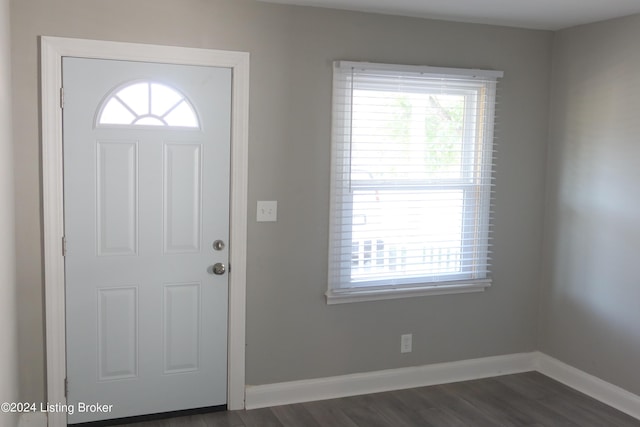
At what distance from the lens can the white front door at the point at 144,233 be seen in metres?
3.21

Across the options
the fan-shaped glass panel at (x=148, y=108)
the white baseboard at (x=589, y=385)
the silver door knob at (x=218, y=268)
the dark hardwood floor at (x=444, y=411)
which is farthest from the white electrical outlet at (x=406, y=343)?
the fan-shaped glass panel at (x=148, y=108)

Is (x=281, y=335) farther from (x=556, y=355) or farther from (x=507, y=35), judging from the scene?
(x=507, y=35)

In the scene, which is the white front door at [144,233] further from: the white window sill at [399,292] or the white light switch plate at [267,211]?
the white window sill at [399,292]

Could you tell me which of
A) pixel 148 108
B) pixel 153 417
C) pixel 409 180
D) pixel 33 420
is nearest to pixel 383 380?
pixel 409 180

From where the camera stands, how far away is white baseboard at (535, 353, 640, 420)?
3.70 metres

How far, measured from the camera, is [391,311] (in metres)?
3.95

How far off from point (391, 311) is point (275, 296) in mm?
770

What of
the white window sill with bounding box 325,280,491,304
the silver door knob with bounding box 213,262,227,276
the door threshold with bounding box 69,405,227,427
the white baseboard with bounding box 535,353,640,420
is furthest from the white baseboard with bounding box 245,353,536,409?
the silver door knob with bounding box 213,262,227,276

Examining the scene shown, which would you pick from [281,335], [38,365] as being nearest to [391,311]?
[281,335]

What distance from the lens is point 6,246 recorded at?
106 inches

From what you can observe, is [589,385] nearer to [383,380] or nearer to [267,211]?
[383,380]

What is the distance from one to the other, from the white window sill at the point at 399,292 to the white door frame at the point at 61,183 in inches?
22.9

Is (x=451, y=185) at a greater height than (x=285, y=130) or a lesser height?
lesser

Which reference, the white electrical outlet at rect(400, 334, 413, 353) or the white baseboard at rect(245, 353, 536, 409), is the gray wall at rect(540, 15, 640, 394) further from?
the white electrical outlet at rect(400, 334, 413, 353)
